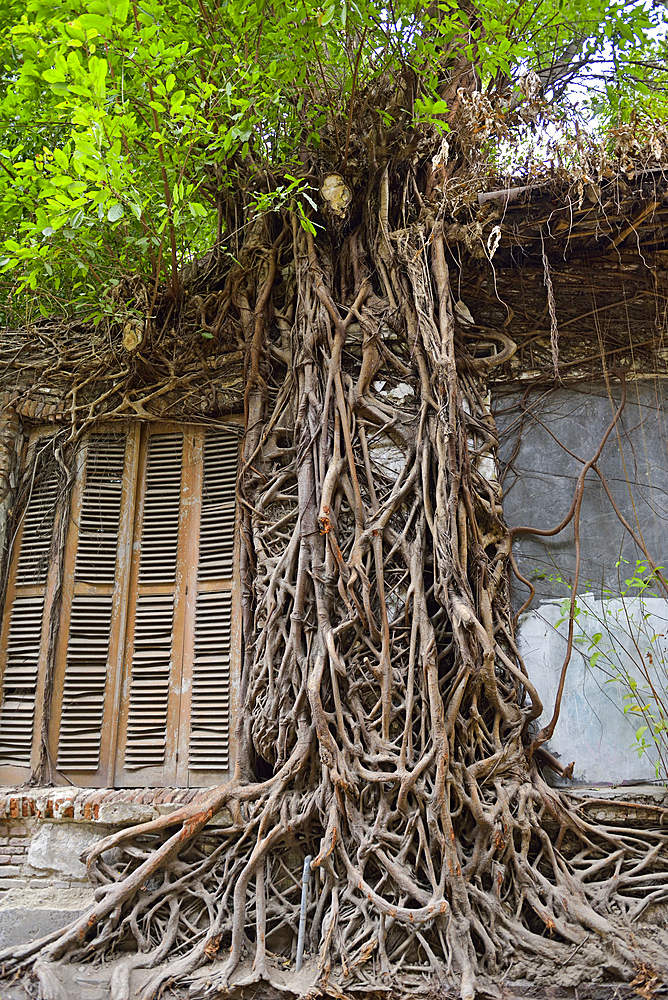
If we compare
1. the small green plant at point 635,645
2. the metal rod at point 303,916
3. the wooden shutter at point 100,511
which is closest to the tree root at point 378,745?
the metal rod at point 303,916

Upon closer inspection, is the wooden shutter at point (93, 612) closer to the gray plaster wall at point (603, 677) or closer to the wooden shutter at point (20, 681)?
the wooden shutter at point (20, 681)

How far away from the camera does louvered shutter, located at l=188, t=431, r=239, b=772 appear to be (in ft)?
13.2

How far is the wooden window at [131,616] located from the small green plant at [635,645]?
1.92 metres

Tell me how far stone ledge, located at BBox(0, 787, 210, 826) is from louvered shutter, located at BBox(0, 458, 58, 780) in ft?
0.96

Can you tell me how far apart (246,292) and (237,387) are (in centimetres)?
57

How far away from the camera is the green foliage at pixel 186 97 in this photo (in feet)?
11.6

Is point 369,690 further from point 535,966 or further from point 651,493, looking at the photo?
point 651,493

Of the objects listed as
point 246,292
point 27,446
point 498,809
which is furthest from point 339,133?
point 498,809

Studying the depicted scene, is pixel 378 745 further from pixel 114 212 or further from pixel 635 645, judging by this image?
pixel 114 212

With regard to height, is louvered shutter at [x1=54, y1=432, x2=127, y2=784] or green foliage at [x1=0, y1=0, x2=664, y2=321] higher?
green foliage at [x1=0, y1=0, x2=664, y2=321]

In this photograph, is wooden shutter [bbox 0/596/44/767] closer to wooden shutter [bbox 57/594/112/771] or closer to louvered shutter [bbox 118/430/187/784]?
wooden shutter [bbox 57/594/112/771]

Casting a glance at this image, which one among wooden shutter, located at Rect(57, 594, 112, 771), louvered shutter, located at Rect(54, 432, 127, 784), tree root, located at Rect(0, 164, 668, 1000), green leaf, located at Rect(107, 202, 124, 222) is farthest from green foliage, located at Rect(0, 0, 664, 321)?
wooden shutter, located at Rect(57, 594, 112, 771)

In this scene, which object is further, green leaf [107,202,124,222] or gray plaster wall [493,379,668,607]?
gray plaster wall [493,379,668,607]

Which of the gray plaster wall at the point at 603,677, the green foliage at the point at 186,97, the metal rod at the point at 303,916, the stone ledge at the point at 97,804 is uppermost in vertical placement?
the green foliage at the point at 186,97
